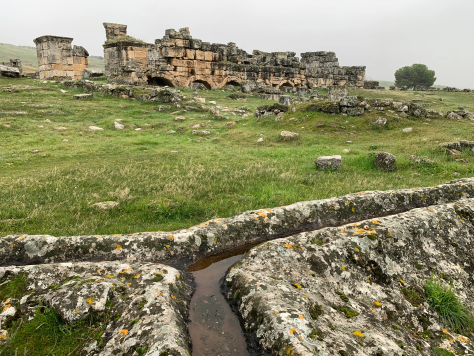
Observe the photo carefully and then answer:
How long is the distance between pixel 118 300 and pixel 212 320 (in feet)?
2.68

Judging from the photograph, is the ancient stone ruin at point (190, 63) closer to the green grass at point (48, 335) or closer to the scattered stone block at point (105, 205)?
the scattered stone block at point (105, 205)

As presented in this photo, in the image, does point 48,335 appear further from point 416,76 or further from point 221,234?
point 416,76

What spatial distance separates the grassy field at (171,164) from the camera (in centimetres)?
572

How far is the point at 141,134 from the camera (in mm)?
15008

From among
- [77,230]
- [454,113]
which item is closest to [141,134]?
[77,230]

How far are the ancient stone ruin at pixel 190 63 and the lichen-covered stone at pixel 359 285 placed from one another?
85.1 ft

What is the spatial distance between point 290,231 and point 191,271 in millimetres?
1499

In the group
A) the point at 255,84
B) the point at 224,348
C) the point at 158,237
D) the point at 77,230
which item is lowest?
the point at 77,230

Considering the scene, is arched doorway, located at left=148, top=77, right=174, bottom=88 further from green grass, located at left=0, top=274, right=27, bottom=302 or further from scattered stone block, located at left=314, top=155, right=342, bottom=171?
green grass, located at left=0, top=274, right=27, bottom=302

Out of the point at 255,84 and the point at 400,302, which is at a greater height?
the point at 255,84

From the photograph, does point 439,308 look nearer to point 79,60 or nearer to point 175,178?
point 175,178

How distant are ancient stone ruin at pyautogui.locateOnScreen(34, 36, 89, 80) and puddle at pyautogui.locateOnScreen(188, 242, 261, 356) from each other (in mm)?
30575

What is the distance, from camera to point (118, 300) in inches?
96.7

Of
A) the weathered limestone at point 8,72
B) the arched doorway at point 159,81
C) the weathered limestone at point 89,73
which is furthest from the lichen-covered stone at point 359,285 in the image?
the weathered limestone at point 8,72
